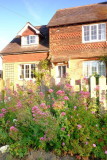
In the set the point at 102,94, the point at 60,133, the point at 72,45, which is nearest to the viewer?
the point at 60,133

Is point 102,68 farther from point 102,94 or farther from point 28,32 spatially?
point 102,94

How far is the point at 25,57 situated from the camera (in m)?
17.3

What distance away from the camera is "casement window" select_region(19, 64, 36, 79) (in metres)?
17.2

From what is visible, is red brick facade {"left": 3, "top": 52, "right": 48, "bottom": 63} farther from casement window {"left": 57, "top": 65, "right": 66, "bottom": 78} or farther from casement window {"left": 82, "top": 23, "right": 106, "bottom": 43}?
casement window {"left": 82, "top": 23, "right": 106, "bottom": 43}

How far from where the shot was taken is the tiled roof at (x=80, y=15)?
15.2 m

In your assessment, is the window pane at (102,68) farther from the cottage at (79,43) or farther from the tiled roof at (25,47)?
the tiled roof at (25,47)

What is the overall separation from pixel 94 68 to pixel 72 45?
2828mm

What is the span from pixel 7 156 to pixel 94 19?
46.1 feet

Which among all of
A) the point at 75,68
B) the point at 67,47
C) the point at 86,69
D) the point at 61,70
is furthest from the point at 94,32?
the point at 61,70

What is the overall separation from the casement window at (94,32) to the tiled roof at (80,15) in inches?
22.0

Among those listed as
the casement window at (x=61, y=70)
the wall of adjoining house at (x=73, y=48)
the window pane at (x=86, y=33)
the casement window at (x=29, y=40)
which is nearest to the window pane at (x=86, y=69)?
the wall of adjoining house at (x=73, y=48)

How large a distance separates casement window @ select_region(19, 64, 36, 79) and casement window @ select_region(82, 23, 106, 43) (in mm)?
5616

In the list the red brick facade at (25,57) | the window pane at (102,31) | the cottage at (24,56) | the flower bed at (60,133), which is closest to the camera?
the flower bed at (60,133)

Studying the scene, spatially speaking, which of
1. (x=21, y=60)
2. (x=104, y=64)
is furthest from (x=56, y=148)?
(x=21, y=60)
